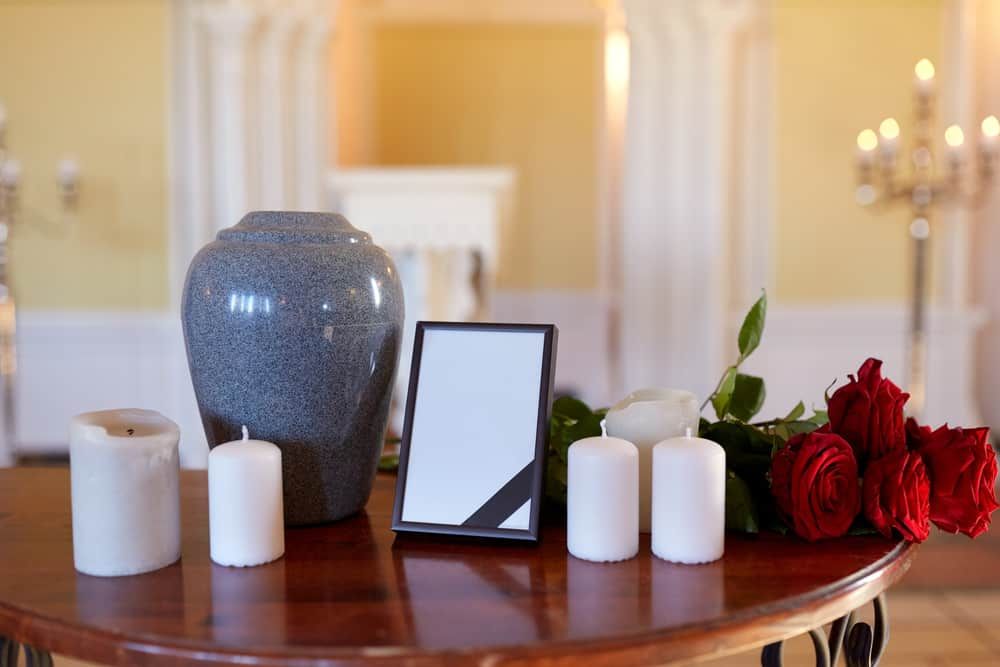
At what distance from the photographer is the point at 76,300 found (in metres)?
3.67

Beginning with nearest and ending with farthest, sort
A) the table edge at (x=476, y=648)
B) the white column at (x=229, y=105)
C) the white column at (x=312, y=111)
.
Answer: the table edge at (x=476, y=648)
the white column at (x=229, y=105)
the white column at (x=312, y=111)

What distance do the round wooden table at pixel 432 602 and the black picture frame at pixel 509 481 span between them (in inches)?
0.6

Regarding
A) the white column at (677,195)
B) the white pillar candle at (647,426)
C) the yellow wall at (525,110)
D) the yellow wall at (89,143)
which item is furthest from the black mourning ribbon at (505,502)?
the yellow wall at (525,110)

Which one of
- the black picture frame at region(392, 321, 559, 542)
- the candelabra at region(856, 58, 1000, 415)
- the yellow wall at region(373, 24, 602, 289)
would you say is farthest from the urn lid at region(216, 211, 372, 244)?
the yellow wall at region(373, 24, 602, 289)

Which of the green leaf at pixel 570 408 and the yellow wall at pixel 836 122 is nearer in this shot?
the green leaf at pixel 570 408

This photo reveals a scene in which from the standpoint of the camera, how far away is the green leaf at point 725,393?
90 centimetres

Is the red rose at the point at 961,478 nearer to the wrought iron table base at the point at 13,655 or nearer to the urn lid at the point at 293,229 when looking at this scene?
the urn lid at the point at 293,229

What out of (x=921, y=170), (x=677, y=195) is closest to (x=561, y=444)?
(x=921, y=170)

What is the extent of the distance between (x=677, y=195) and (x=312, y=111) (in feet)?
4.73

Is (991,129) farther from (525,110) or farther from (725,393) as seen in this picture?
(525,110)

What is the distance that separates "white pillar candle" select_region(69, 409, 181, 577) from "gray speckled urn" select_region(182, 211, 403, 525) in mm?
110

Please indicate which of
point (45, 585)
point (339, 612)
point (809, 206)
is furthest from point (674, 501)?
point (809, 206)

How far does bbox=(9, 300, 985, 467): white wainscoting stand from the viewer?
3.66 meters

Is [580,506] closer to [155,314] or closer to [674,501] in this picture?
[674,501]
